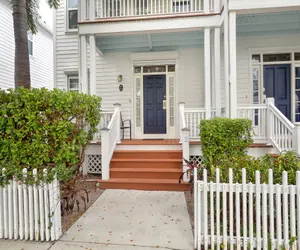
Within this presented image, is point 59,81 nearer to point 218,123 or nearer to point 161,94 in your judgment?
point 161,94

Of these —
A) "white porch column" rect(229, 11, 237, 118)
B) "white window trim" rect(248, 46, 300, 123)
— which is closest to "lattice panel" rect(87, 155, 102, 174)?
"white porch column" rect(229, 11, 237, 118)

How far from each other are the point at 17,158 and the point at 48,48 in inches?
459

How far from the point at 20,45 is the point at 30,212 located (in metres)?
3.92

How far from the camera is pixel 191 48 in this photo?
25.8 ft

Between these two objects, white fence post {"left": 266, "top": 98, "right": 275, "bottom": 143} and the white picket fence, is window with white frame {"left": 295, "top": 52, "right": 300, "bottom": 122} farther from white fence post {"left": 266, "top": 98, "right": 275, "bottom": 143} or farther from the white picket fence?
the white picket fence

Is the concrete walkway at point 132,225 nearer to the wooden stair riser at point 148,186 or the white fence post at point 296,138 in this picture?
the wooden stair riser at point 148,186

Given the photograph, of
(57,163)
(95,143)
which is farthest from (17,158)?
(95,143)

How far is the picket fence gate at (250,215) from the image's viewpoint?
2680 millimetres

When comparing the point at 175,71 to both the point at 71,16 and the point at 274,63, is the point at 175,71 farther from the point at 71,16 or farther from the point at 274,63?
the point at 71,16

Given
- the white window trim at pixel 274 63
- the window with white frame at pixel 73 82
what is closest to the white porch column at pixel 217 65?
the white window trim at pixel 274 63

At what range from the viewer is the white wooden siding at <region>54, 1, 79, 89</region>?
8734 mm

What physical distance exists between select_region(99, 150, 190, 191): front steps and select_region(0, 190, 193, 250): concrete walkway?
43cm

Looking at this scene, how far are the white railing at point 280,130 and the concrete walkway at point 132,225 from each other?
257cm

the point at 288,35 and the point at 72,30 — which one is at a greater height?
the point at 72,30
